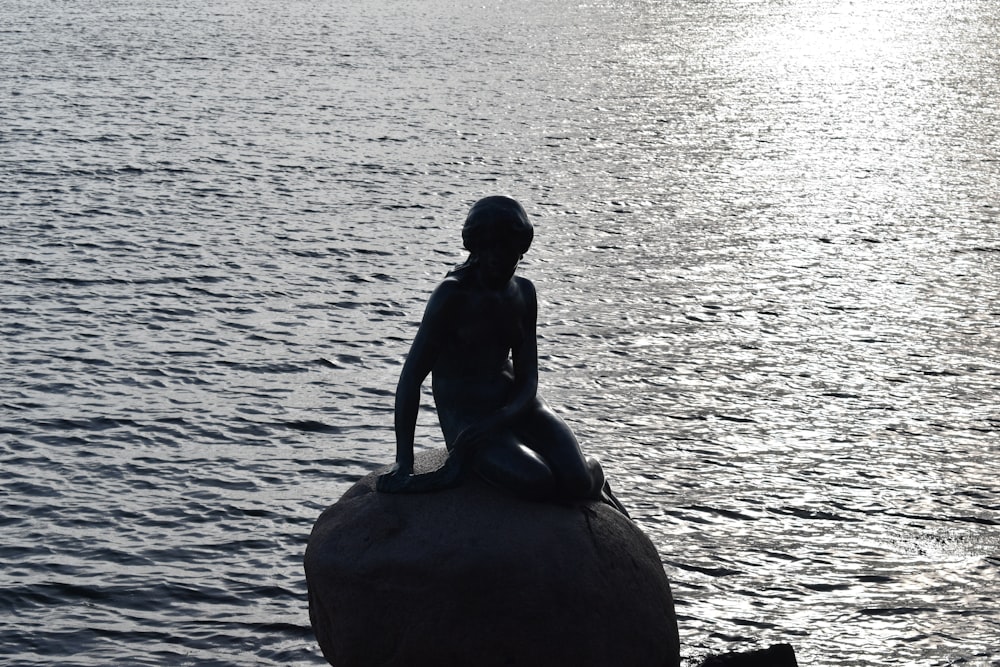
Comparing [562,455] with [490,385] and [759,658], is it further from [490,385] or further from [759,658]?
[759,658]

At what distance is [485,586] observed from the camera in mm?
8586

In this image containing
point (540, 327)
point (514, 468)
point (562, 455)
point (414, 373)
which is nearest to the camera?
point (514, 468)

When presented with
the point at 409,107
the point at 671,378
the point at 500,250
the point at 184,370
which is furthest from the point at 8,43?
the point at 500,250

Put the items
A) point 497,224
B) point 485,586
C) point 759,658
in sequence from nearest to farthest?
point 485,586 → point 497,224 → point 759,658

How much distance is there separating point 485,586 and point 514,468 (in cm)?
78

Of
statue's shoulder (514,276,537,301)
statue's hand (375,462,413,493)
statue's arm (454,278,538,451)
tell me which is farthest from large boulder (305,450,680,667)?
statue's shoulder (514,276,537,301)

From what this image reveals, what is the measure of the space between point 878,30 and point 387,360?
36069mm

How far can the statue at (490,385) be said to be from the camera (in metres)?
8.94

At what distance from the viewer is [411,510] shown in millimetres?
8953

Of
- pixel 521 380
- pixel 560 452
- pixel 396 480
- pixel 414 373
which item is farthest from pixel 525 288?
pixel 396 480

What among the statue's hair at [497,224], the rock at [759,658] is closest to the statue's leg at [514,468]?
the statue's hair at [497,224]

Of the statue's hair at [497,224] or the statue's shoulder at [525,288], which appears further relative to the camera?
the statue's shoulder at [525,288]

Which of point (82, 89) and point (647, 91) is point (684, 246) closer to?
point (647, 91)

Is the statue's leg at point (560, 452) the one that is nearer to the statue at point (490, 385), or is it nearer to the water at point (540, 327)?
the statue at point (490, 385)
